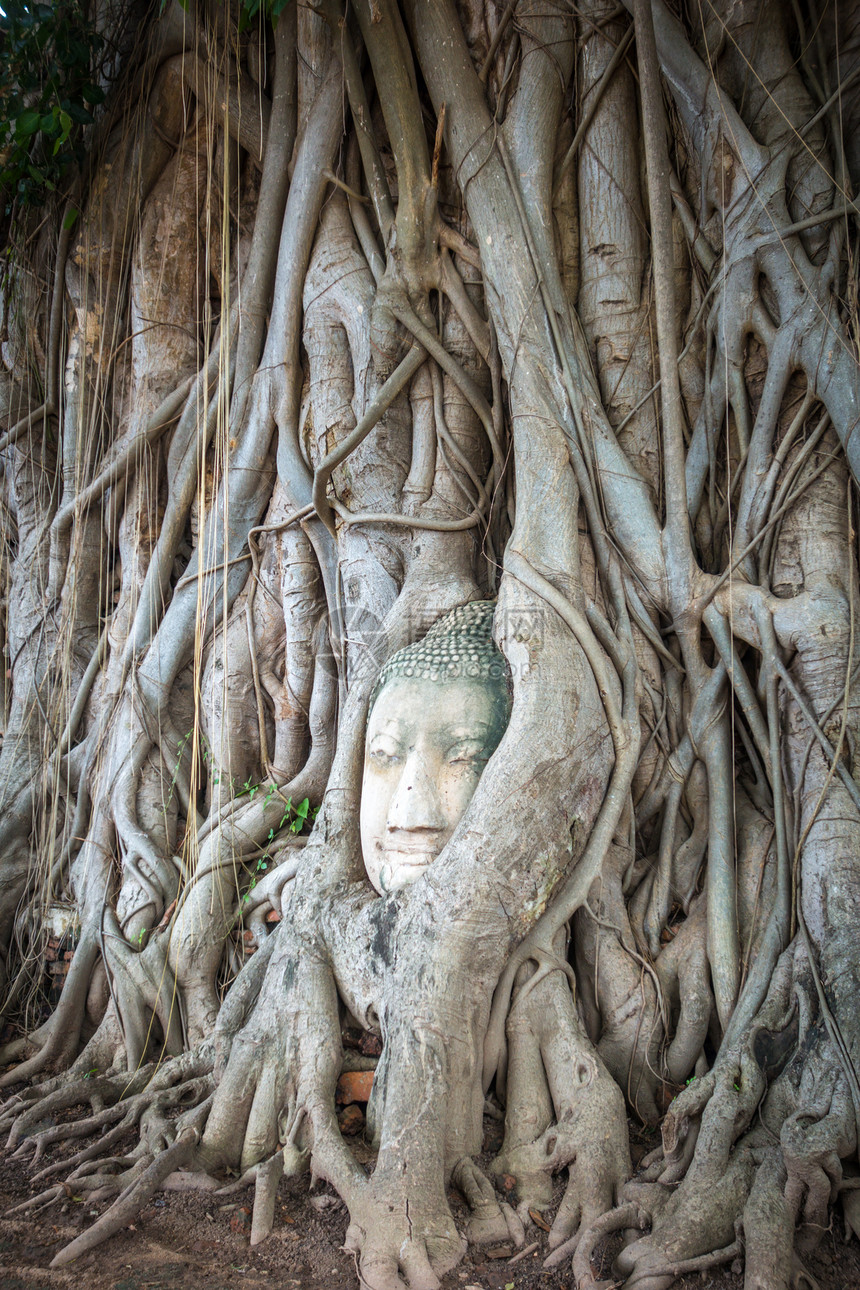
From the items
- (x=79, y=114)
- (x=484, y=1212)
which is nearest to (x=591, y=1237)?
(x=484, y=1212)

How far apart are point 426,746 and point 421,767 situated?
6 centimetres

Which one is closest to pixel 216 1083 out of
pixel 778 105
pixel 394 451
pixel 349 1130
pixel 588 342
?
pixel 349 1130

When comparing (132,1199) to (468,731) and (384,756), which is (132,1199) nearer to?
(384,756)

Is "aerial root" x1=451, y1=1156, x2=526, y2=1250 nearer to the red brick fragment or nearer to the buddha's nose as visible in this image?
the red brick fragment

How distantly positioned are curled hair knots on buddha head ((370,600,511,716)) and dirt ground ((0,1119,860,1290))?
117 centimetres

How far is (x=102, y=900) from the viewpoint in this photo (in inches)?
124

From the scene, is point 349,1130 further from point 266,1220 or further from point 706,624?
point 706,624

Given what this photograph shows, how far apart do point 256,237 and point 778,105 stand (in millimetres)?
1932

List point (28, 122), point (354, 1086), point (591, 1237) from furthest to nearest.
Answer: point (28, 122), point (354, 1086), point (591, 1237)

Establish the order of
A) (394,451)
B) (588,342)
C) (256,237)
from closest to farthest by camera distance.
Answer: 1. (588,342)
2. (394,451)
3. (256,237)

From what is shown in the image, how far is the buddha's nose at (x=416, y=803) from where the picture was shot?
2229 millimetres

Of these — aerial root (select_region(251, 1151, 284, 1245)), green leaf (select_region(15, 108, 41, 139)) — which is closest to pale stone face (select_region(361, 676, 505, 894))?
aerial root (select_region(251, 1151, 284, 1245))

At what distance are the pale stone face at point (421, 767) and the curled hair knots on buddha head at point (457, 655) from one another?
2cm

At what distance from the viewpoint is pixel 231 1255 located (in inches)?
68.5
